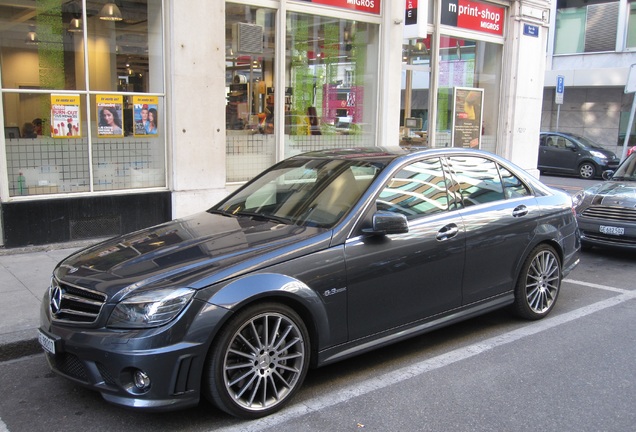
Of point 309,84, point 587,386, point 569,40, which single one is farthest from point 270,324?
point 569,40

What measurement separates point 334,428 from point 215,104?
6631mm

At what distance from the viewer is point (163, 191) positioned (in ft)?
29.6

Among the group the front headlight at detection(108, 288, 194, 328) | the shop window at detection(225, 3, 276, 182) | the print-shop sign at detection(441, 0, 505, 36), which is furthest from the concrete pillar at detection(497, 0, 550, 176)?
the front headlight at detection(108, 288, 194, 328)

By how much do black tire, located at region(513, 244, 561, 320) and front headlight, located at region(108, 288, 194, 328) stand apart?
3329 mm

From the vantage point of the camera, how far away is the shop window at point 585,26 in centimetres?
2556

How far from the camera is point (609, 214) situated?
842cm

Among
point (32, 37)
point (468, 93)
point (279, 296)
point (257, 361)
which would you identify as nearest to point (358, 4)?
point (468, 93)

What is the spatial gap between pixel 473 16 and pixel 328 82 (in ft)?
15.1

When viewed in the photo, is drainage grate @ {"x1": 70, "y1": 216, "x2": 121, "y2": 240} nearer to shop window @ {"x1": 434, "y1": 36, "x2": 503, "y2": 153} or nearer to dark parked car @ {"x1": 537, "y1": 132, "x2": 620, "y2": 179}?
shop window @ {"x1": 434, "y1": 36, "x2": 503, "y2": 153}

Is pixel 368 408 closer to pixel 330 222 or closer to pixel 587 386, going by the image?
pixel 330 222

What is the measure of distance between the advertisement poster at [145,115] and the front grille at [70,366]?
5.59 meters

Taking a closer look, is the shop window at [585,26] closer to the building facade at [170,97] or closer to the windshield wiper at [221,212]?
the building facade at [170,97]

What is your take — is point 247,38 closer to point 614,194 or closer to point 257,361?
point 614,194

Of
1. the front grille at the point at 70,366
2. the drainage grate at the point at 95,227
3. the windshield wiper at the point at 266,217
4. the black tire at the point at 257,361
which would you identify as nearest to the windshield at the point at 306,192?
the windshield wiper at the point at 266,217
